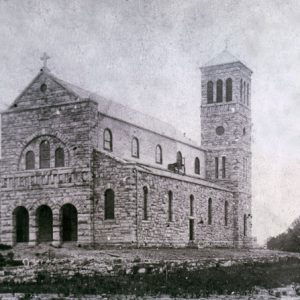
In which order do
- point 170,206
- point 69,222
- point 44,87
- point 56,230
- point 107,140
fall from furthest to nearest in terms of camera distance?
point 170,206 → point 107,140 → point 44,87 → point 69,222 → point 56,230

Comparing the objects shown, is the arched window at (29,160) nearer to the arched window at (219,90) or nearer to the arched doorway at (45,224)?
the arched doorway at (45,224)

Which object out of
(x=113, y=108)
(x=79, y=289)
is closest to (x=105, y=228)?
(x=113, y=108)

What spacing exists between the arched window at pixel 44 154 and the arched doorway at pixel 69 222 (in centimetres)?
311

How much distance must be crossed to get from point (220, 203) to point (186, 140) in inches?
269

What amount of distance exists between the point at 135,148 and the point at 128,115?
2.62 metres

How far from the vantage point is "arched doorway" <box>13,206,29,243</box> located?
39656 millimetres

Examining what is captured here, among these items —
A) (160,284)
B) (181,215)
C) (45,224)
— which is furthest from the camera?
(181,215)

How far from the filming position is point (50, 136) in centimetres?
3900

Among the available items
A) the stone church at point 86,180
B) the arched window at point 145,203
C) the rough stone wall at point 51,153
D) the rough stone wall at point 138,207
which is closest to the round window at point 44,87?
the stone church at point 86,180

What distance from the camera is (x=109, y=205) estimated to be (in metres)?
37.1

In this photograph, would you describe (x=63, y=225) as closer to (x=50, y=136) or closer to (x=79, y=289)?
(x=50, y=136)

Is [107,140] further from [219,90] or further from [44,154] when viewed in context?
[219,90]

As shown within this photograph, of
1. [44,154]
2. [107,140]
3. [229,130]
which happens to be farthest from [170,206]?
[229,130]

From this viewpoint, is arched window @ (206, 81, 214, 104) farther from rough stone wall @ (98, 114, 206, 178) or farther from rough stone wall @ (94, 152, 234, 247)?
rough stone wall @ (94, 152, 234, 247)
